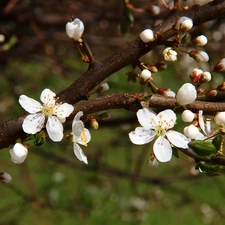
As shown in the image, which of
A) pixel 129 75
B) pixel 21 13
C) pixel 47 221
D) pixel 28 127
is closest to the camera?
pixel 28 127

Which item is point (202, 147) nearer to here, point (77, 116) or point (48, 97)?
point (77, 116)

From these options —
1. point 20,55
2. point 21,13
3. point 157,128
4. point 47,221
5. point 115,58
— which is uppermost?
point 115,58

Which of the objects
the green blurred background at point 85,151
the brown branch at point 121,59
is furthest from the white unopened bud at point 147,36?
the green blurred background at point 85,151

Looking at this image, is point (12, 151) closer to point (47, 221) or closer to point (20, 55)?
point (20, 55)

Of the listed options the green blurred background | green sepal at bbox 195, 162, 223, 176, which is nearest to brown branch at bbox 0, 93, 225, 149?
green sepal at bbox 195, 162, 223, 176

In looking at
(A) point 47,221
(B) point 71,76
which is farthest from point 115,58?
(A) point 47,221

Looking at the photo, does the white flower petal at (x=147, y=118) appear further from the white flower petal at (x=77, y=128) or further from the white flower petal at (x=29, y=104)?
the white flower petal at (x=29, y=104)
